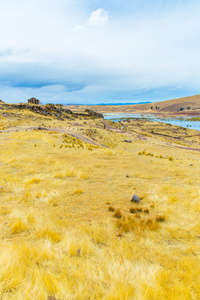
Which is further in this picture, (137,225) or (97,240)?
(137,225)

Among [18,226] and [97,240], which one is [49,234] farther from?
[97,240]

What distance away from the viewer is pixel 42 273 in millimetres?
2887

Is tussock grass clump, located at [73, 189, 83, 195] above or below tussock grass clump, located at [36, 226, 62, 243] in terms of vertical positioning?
below

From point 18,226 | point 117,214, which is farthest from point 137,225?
point 18,226

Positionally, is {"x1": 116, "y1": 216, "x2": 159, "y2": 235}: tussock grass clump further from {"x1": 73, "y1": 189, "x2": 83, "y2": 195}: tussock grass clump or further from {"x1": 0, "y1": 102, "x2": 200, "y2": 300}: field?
{"x1": 73, "y1": 189, "x2": 83, "y2": 195}: tussock grass clump

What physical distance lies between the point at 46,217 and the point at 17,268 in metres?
2.07

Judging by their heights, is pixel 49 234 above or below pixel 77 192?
above

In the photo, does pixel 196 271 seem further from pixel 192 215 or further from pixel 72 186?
pixel 72 186

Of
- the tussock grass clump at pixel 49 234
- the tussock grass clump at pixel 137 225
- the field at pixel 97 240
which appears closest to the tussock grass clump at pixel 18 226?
the field at pixel 97 240

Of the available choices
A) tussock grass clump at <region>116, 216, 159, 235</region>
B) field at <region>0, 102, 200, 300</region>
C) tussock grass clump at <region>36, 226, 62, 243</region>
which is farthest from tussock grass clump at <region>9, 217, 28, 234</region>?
tussock grass clump at <region>116, 216, 159, 235</region>

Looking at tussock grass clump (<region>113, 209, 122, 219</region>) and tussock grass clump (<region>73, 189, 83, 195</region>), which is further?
tussock grass clump (<region>73, 189, 83, 195</region>)

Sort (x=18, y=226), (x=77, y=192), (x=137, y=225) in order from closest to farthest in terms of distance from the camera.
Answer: (x=18, y=226)
(x=137, y=225)
(x=77, y=192)

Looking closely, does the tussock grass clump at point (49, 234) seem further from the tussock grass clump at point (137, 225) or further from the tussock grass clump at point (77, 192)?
the tussock grass clump at point (77, 192)

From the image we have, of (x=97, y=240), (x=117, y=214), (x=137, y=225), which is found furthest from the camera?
(x=117, y=214)
